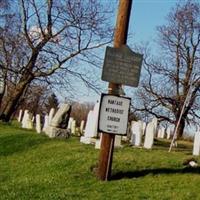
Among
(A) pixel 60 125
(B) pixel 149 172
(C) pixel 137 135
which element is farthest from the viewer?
(A) pixel 60 125

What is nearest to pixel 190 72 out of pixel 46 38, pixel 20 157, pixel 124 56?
pixel 46 38

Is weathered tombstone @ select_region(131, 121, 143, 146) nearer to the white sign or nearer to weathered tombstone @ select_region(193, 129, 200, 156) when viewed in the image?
weathered tombstone @ select_region(193, 129, 200, 156)

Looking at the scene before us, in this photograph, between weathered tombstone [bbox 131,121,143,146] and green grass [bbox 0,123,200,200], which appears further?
weathered tombstone [bbox 131,121,143,146]

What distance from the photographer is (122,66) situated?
12.3 meters

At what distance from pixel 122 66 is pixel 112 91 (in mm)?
602

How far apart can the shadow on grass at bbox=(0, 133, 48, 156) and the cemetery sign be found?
6454 mm

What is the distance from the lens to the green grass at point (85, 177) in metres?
10.4

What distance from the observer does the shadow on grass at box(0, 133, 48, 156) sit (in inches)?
714

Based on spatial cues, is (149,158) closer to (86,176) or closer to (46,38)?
(86,176)

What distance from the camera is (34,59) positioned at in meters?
34.5

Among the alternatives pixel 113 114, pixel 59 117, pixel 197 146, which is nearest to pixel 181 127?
pixel 59 117

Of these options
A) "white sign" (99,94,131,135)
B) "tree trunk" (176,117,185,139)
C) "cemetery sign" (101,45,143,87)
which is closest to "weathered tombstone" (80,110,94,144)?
"white sign" (99,94,131,135)

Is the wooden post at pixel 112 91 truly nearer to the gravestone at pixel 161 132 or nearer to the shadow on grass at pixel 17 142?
the shadow on grass at pixel 17 142

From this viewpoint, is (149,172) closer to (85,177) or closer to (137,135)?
(85,177)
